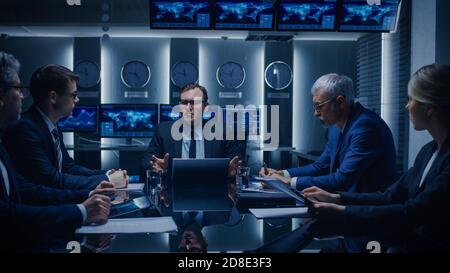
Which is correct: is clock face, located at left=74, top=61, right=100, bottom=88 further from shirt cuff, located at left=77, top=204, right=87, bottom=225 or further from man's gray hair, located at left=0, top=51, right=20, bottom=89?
shirt cuff, located at left=77, top=204, right=87, bottom=225

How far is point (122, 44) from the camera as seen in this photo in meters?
2.62

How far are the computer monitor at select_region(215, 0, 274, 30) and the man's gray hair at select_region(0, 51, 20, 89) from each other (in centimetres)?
113

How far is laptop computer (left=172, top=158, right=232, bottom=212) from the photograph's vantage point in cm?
201

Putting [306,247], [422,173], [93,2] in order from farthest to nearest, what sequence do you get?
1. [93,2]
2. [422,173]
3. [306,247]

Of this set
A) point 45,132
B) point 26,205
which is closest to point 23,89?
point 45,132

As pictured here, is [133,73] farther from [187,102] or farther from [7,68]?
[7,68]

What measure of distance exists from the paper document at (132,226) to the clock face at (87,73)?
0.82 metres

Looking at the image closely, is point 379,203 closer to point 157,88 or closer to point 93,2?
point 93,2

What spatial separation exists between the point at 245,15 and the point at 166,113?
1.10 metres

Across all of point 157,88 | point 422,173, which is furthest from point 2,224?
point 157,88

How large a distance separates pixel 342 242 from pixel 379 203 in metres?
0.49
